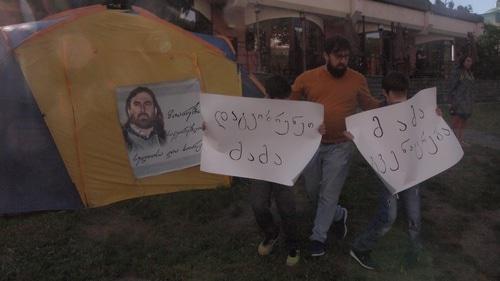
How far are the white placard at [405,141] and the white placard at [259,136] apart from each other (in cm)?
35

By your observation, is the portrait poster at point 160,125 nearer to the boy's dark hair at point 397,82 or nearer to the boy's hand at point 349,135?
the boy's hand at point 349,135

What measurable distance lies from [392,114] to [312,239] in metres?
1.13

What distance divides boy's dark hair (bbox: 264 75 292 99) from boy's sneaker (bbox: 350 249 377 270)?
1.35 metres

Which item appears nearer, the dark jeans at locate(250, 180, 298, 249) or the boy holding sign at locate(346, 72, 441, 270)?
the boy holding sign at locate(346, 72, 441, 270)

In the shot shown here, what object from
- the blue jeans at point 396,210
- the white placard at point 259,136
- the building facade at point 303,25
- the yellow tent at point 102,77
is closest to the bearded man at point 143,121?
the yellow tent at point 102,77

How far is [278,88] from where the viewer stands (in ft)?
12.4

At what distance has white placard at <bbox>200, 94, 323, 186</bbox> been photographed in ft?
12.0

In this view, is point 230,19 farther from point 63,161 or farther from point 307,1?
point 63,161

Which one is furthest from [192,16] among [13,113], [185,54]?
[13,113]

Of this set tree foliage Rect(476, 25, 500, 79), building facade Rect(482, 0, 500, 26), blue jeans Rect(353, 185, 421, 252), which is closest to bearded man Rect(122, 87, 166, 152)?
blue jeans Rect(353, 185, 421, 252)

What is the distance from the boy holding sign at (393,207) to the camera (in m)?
3.62

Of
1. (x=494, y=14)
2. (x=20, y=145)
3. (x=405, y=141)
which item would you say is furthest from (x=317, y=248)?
(x=494, y=14)

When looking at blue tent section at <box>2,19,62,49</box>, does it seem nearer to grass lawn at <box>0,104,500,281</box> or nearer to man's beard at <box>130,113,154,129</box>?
man's beard at <box>130,113,154,129</box>

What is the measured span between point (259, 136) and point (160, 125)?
227 cm
